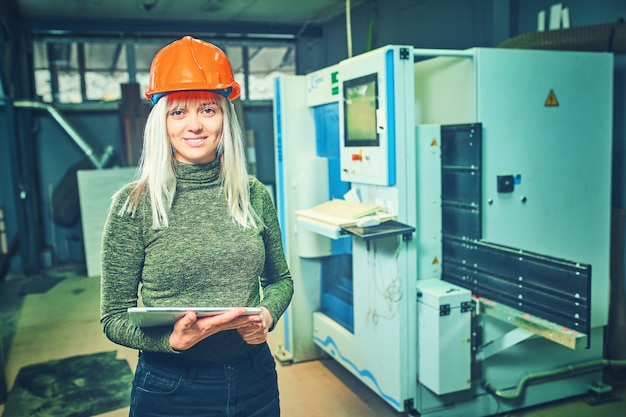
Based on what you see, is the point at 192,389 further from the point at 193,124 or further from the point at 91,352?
the point at 91,352

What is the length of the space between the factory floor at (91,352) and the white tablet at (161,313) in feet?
6.12

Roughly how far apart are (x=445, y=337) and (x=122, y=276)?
162 cm

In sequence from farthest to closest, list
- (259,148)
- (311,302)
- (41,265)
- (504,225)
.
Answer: (259,148) < (41,265) < (311,302) < (504,225)

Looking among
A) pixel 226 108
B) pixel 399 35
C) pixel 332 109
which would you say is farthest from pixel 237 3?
pixel 226 108

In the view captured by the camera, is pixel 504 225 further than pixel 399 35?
No

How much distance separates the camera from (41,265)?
6.02 meters

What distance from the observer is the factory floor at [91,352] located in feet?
9.16

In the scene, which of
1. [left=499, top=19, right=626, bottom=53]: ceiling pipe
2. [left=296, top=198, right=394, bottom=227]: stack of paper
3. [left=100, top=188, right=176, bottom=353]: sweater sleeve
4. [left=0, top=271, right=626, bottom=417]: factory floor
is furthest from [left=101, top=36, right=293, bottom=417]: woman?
[left=499, top=19, right=626, bottom=53]: ceiling pipe

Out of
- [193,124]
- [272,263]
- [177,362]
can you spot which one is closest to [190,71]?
[193,124]

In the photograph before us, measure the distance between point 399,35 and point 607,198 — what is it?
10.1 ft

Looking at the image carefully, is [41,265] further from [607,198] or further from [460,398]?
[607,198]

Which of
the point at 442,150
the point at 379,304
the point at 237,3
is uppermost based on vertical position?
the point at 237,3

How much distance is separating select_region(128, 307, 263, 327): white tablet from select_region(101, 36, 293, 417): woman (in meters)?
0.04

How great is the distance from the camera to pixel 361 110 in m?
2.58
